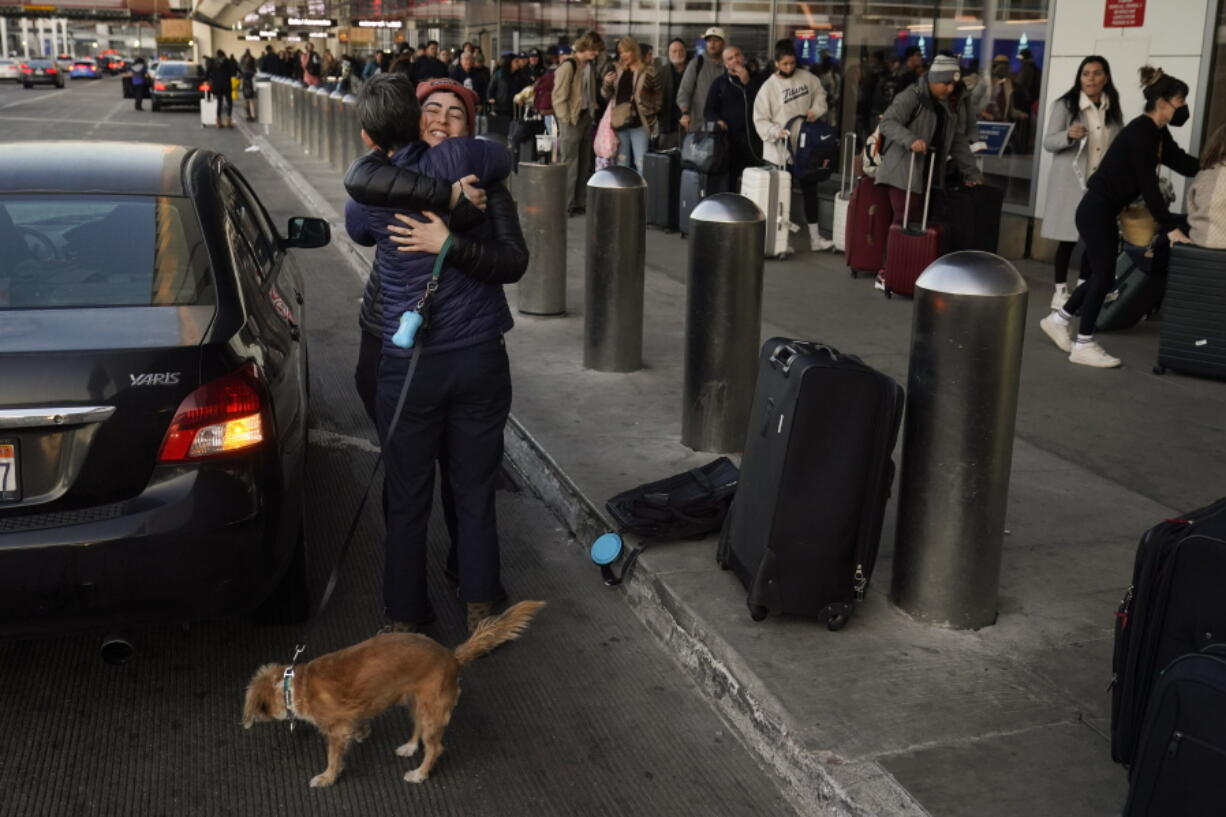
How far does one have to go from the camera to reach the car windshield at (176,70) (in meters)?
44.9

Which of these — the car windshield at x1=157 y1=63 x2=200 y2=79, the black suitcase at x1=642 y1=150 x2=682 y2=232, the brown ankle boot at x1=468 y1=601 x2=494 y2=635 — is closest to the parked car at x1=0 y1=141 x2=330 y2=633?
the brown ankle boot at x1=468 y1=601 x2=494 y2=635

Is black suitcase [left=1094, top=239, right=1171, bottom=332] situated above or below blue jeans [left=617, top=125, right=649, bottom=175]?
below

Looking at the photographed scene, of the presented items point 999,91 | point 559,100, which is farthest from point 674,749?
point 559,100

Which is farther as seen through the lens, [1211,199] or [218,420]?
[1211,199]

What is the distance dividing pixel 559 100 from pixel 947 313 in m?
11.0

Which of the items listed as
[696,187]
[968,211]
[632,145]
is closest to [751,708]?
[968,211]

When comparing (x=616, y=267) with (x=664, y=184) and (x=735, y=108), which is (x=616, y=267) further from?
(x=664, y=184)

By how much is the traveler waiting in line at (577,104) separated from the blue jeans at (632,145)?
0.44 m

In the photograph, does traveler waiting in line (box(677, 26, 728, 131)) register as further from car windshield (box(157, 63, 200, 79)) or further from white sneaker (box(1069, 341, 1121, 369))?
car windshield (box(157, 63, 200, 79))

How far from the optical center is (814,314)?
9430 millimetres

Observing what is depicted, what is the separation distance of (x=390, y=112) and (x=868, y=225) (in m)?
7.23

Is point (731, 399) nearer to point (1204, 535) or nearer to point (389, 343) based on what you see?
point (389, 343)

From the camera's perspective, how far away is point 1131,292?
865cm

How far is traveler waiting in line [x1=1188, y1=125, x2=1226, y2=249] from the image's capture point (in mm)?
7340
